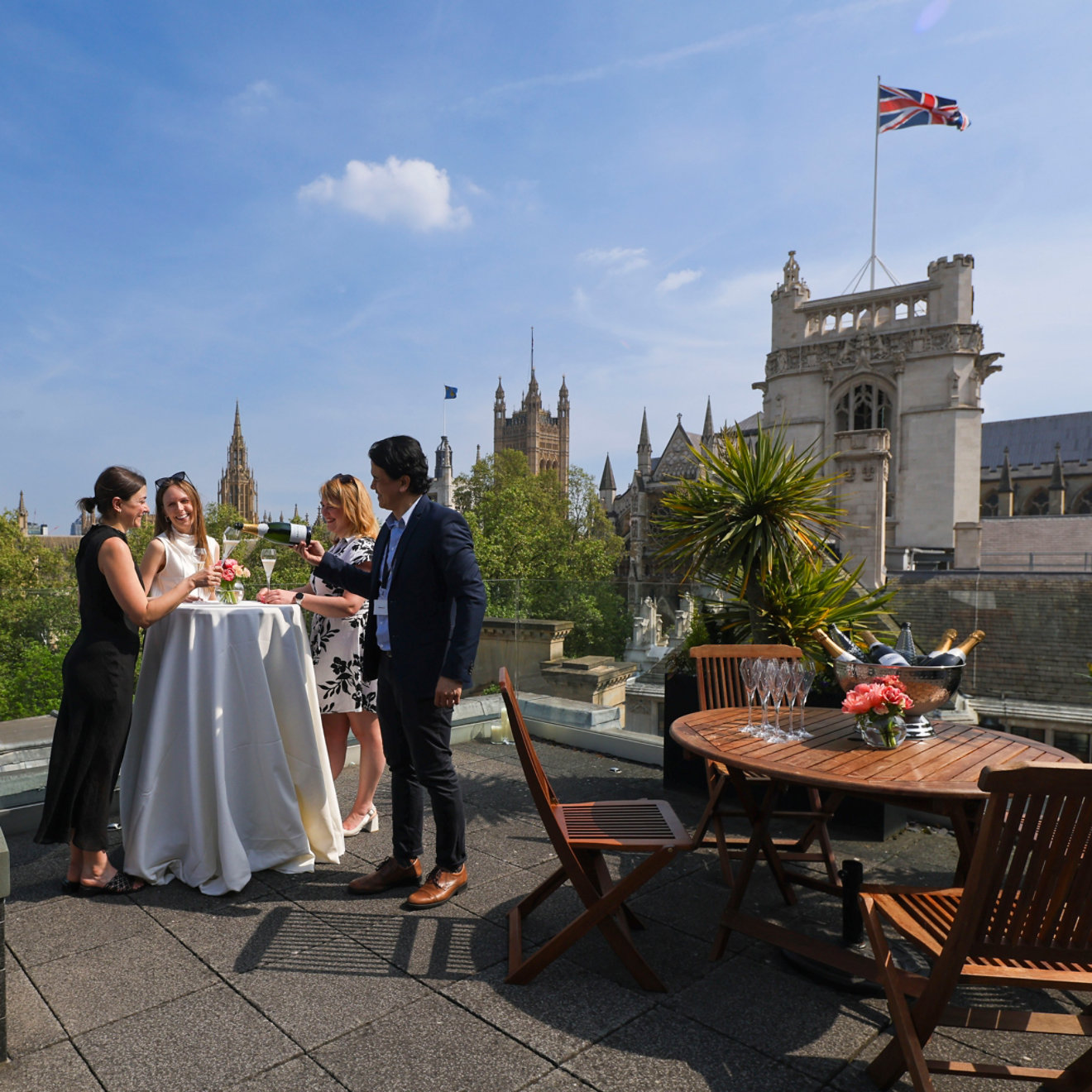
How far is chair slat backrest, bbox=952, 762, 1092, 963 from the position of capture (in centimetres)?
166

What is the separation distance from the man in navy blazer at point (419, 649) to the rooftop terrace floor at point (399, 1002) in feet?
0.64

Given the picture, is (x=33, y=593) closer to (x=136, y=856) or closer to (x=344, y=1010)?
(x=136, y=856)

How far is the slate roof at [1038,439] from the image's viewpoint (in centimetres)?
5500

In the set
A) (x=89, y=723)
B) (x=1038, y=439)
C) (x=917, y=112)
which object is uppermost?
(x=917, y=112)

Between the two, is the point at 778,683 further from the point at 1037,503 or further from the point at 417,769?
the point at 1037,503

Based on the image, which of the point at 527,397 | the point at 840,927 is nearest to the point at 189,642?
the point at 840,927

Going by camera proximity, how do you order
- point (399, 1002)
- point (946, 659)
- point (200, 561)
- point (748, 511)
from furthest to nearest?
point (748, 511), point (200, 561), point (946, 659), point (399, 1002)

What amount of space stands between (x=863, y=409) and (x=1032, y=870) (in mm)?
38559

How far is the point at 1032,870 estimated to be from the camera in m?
1.75

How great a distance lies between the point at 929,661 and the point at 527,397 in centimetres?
10664

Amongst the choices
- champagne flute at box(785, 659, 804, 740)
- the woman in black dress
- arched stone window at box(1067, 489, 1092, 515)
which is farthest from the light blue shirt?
arched stone window at box(1067, 489, 1092, 515)

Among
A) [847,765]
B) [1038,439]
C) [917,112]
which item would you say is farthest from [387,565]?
[1038,439]

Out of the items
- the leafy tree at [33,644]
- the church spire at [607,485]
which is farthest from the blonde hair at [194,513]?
the church spire at [607,485]

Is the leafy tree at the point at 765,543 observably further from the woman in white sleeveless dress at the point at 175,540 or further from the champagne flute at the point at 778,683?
the woman in white sleeveless dress at the point at 175,540
